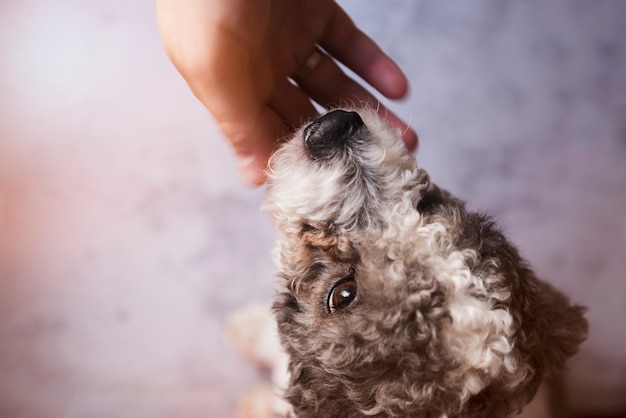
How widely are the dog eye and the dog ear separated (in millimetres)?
360

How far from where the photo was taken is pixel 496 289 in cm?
108

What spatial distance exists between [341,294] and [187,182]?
1199 millimetres

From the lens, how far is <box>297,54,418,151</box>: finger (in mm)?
1738

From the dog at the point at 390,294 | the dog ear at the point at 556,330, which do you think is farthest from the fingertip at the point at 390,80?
the dog ear at the point at 556,330

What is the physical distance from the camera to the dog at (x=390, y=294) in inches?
41.3

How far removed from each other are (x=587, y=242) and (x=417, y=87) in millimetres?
804

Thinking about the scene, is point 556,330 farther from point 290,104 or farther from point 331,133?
point 290,104

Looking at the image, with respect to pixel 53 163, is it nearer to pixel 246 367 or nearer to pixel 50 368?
pixel 50 368

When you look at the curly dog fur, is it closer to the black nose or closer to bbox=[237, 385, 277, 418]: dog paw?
the black nose

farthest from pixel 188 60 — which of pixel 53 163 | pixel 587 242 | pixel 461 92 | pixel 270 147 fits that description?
pixel 587 242

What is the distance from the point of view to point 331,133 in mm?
1189

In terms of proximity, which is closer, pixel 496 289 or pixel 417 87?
pixel 496 289

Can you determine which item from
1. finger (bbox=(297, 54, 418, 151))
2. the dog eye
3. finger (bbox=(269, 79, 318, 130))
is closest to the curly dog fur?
the dog eye

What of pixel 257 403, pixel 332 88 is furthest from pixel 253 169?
pixel 257 403
